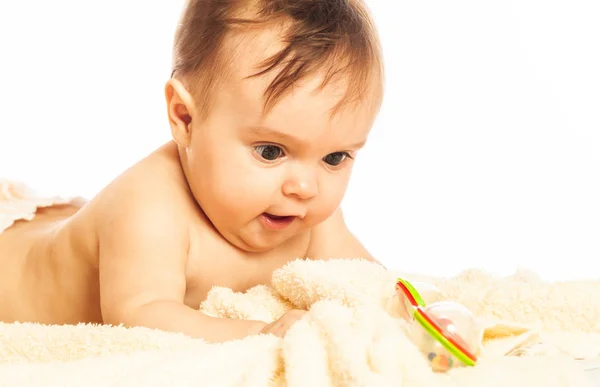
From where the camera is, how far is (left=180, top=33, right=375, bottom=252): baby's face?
3.84ft

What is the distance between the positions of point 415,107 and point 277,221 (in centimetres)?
136

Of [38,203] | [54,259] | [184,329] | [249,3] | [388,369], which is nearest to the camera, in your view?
[388,369]

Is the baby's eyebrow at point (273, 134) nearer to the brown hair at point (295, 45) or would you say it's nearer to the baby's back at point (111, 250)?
the brown hair at point (295, 45)

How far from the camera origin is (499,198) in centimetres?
247

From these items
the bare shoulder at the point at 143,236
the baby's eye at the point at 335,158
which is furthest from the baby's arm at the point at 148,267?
the baby's eye at the point at 335,158

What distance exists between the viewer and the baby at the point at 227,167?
3.83 feet

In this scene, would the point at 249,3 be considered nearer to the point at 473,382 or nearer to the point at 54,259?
the point at 54,259

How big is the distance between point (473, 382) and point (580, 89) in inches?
75.1

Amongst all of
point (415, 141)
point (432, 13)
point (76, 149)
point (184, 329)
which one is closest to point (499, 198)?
point (415, 141)

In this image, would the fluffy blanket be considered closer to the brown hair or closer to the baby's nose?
the baby's nose

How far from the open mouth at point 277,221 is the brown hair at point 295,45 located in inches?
7.1

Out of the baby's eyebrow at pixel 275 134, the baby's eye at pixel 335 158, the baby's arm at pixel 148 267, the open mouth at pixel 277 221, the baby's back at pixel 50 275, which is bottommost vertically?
the baby's back at pixel 50 275

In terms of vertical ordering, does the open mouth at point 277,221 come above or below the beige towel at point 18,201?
above

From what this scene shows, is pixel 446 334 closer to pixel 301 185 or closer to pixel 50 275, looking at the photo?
pixel 301 185
